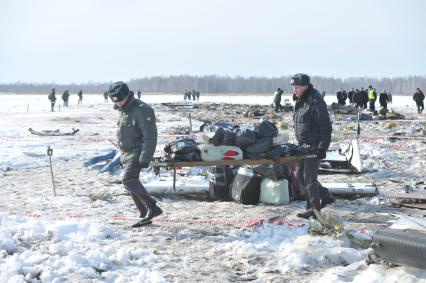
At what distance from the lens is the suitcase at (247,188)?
7.84m

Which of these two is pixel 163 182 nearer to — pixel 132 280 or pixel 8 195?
pixel 8 195

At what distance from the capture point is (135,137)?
6434 millimetres

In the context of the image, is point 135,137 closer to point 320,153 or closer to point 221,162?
point 221,162

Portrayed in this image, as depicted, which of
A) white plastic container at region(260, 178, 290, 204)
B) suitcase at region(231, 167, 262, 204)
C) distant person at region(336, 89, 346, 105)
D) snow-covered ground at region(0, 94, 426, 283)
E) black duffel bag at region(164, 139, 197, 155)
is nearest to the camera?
snow-covered ground at region(0, 94, 426, 283)

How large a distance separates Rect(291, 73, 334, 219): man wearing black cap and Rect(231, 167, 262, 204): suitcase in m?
1.06

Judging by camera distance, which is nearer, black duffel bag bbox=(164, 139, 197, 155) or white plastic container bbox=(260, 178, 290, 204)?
black duffel bag bbox=(164, 139, 197, 155)

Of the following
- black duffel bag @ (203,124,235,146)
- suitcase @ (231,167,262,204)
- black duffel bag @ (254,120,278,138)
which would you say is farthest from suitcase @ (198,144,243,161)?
suitcase @ (231,167,262,204)

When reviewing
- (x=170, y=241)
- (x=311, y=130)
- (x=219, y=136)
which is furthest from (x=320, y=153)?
(x=170, y=241)

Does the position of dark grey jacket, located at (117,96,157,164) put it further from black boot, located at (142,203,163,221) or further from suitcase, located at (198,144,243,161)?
suitcase, located at (198,144,243,161)

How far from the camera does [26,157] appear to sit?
13328 mm

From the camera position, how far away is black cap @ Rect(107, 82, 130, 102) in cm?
642

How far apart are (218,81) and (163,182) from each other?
190 meters

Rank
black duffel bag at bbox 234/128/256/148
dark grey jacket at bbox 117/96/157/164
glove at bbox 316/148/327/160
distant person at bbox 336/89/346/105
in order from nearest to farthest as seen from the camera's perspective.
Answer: dark grey jacket at bbox 117/96/157/164 → glove at bbox 316/148/327/160 → black duffel bag at bbox 234/128/256/148 → distant person at bbox 336/89/346/105

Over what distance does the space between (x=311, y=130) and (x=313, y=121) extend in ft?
0.40
